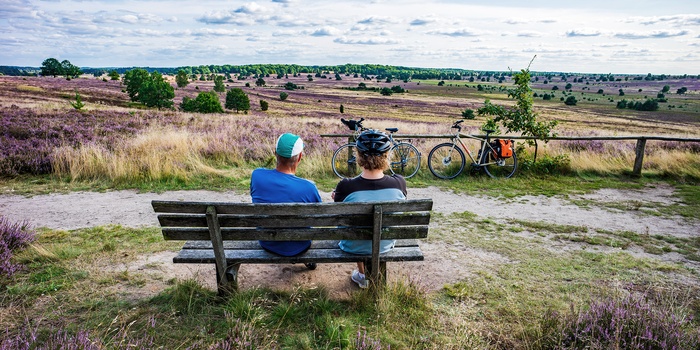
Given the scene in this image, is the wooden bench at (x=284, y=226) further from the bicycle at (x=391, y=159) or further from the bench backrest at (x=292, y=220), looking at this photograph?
the bicycle at (x=391, y=159)

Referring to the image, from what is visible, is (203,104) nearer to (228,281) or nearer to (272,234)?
(228,281)

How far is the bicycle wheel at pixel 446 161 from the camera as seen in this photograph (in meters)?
10.3

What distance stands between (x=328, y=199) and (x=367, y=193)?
14.9 feet

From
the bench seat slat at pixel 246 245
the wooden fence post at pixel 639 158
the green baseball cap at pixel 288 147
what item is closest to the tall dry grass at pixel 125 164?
the bench seat slat at pixel 246 245

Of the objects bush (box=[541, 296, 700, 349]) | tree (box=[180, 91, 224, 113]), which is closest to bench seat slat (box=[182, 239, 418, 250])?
bush (box=[541, 296, 700, 349])

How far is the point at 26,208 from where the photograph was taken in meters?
7.11

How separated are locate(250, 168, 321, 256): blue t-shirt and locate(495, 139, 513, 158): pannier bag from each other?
287 inches

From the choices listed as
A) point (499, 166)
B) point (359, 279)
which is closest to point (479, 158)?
point (499, 166)

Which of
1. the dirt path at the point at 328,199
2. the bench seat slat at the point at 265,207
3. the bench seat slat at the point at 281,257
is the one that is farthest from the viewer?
the dirt path at the point at 328,199

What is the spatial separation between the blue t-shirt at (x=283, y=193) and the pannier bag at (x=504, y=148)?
730 centimetres

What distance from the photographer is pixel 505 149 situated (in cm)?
995

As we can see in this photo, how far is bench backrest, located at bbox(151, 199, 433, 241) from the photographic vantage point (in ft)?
10.7

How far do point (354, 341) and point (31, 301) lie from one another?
9.54 ft

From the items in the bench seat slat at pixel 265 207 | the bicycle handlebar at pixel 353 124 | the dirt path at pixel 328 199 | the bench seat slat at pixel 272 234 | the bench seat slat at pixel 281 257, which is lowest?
the dirt path at pixel 328 199
